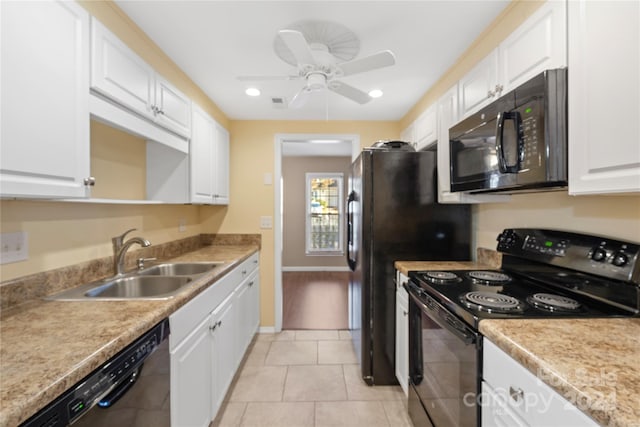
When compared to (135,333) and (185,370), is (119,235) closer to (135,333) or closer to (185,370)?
(185,370)

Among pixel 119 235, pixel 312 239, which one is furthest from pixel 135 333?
pixel 312 239

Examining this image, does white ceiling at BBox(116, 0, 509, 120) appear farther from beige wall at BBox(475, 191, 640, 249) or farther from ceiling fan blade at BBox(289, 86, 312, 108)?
beige wall at BBox(475, 191, 640, 249)

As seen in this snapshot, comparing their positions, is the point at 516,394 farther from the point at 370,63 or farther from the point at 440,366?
the point at 370,63

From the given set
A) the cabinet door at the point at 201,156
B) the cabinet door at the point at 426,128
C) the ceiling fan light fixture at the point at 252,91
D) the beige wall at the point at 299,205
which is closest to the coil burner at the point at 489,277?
the cabinet door at the point at 426,128

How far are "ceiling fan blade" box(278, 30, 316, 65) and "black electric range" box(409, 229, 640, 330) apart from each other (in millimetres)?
1328

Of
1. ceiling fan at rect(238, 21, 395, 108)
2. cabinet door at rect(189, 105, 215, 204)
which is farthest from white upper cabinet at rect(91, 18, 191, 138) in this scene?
ceiling fan at rect(238, 21, 395, 108)

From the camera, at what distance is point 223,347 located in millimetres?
1832

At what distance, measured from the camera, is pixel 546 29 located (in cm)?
114

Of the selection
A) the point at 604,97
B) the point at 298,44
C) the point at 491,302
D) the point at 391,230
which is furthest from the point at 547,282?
the point at 298,44

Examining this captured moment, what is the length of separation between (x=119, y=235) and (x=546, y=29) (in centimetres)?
243

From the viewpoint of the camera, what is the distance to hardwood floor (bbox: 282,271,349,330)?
10.8 feet

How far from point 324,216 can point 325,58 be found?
440 cm

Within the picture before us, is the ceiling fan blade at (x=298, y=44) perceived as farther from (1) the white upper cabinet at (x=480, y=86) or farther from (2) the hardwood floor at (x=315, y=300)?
(2) the hardwood floor at (x=315, y=300)

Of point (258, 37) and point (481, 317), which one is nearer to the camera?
point (481, 317)
